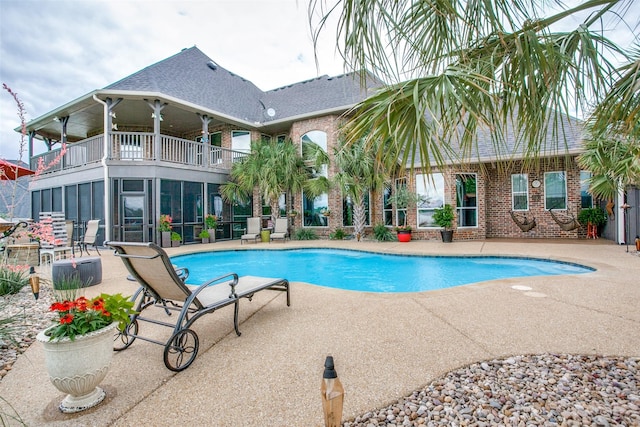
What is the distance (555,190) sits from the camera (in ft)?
37.3

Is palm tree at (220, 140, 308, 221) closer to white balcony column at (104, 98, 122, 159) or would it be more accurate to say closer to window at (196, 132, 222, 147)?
window at (196, 132, 222, 147)

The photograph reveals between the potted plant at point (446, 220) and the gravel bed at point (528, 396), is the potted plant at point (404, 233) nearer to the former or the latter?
the potted plant at point (446, 220)

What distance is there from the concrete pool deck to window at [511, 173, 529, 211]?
7.89 metres

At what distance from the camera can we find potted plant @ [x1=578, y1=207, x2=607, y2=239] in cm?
1069

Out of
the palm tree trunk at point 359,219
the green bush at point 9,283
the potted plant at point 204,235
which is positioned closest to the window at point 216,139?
the potted plant at point 204,235

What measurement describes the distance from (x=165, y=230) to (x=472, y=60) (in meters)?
11.0

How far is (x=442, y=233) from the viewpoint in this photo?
11.3 metres

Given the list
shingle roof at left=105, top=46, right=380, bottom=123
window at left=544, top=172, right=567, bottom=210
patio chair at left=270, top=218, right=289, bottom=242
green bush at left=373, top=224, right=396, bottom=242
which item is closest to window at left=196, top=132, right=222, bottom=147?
shingle roof at left=105, top=46, right=380, bottom=123

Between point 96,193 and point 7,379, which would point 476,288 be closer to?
point 7,379

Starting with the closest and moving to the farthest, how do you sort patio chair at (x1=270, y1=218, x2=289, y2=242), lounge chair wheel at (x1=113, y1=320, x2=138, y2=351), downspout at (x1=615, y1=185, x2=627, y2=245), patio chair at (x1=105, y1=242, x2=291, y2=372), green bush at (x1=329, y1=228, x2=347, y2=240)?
1. patio chair at (x1=105, y1=242, x2=291, y2=372)
2. lounge chair wheel at (x1=113, y1=320, x2=138, y2=351)
3. downspout at (x1=615, y1=185, x2=627, y2=245)
4. green bush at (x1=329, y1=228, x2=347, y2=240)
5. patio chair at (x1=270, y1=218, x2=289, y2=242)

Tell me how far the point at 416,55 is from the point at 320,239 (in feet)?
36.2

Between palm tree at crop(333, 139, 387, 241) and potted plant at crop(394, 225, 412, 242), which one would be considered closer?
palm tree at crop(333, 139, 387, 241)

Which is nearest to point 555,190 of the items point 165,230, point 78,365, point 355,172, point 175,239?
point 355,172

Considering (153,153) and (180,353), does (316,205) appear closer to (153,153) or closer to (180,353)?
(153,153)
